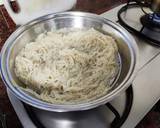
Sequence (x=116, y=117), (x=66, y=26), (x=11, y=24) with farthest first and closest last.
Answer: (x=11, y=24), (x=66, y=26), (x=116, y=117)

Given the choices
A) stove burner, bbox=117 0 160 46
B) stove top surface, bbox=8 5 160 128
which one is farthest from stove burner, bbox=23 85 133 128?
stove burner, bbox=117 0 160 46

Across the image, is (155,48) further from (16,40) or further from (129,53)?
(16,40)

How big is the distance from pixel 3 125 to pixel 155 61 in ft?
1.60

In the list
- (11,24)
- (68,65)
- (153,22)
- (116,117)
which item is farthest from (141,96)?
(11,24)

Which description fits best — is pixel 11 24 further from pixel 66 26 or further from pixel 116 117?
pixel 116 117

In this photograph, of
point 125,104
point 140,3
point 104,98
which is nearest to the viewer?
point 104,98

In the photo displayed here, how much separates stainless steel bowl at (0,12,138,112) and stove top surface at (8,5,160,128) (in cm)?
7

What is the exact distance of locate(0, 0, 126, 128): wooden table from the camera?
65cm

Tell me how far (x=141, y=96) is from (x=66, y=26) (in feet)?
1.08

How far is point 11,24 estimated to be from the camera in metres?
0.91

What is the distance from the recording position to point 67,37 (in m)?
0.73

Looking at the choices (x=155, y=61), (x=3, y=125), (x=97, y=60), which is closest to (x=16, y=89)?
(x=3, y=125)

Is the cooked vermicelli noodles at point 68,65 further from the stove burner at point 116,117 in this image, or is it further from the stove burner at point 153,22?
the stove burner at point 153,22

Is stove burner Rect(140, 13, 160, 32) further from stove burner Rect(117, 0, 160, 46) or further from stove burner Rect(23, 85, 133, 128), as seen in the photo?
stove burner Rect(23, 85, 133, 128)
